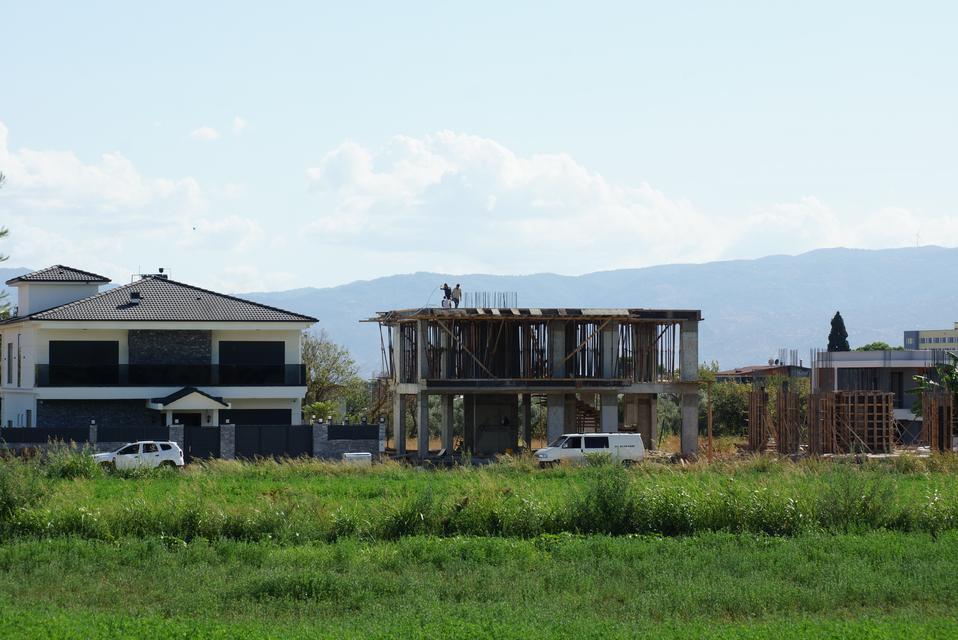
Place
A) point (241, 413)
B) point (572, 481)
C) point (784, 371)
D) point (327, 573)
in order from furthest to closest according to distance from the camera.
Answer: point (784, 371)
point (241, 413)
point (572, 481)
point (327, 573)

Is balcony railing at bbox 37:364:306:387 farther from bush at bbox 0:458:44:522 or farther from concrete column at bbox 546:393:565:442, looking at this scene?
bush at bbox 0:458:44:522

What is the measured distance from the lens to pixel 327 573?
759 inches

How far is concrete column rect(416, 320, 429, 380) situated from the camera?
1942 inches

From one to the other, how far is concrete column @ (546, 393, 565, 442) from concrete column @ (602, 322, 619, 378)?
84.3 inches

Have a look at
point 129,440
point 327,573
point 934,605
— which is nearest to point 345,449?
point 129,440

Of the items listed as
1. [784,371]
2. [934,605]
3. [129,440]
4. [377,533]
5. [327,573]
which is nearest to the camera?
[934,605]

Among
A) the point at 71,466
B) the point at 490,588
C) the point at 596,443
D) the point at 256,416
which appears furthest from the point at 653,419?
the point at 490,588

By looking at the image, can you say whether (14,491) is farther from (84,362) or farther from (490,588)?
(84,362)

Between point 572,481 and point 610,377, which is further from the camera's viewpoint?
point 610,377

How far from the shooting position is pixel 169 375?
5022 cm

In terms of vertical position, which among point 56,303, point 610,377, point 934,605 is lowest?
point 934,605

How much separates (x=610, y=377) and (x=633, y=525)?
89.5ft

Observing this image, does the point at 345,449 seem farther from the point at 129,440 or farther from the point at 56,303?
the point at 56,303

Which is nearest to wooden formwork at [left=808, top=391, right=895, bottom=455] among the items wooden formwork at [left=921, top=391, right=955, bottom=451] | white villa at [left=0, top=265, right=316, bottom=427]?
wooden formwork at [left=921, top=391, right=955, bottom=451]
